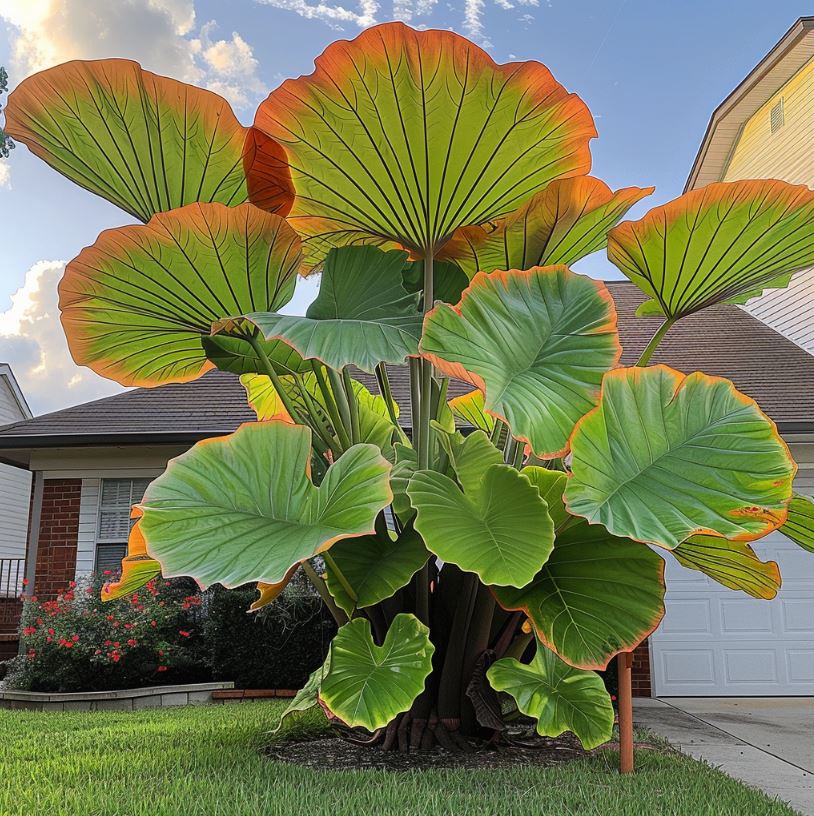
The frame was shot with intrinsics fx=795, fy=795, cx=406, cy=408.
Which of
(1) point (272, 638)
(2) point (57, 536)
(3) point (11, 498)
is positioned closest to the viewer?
(1) point (272, 638)

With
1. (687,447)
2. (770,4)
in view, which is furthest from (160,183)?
(770,4)

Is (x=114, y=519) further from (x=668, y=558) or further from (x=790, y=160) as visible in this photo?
(x=790, y=160)

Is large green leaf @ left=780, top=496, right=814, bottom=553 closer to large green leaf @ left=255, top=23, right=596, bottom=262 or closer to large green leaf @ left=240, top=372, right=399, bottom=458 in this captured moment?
large green leaf @ left=255, top=23, right=596, bottom=262

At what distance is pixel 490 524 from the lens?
277 cm

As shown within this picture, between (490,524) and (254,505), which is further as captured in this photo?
(490,524)

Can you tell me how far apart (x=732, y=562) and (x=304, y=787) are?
184cm

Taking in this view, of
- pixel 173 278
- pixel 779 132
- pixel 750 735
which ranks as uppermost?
pixel 779 132

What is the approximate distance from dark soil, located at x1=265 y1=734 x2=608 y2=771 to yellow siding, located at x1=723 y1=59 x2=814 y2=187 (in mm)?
7851

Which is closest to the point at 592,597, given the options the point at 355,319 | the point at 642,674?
the point at 355,319

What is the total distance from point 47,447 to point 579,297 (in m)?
6.60

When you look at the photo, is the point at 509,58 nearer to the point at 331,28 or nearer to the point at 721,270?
the point at 721,270

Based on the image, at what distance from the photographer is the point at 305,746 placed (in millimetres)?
3668

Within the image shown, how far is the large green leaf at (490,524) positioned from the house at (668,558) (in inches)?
186

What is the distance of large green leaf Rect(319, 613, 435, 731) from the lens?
270cm
